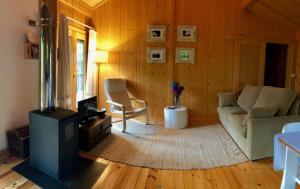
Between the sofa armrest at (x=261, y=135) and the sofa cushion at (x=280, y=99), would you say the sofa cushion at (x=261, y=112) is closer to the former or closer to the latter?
the sofa armrest at (x=261, y=135)

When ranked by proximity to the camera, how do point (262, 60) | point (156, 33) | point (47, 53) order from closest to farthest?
point (47, 53), point (156, 33), point (262, 60)

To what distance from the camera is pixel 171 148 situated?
3213 millimetres

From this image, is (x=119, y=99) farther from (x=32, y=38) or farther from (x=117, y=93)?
(x=32, y=38)

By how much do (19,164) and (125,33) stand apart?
3224 mm

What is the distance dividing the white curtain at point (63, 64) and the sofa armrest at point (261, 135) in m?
2.76

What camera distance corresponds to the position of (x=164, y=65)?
4.75 meters

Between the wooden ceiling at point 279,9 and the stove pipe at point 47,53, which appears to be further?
the wooden ceiling at point 279,9

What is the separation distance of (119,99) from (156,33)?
1.62 meters

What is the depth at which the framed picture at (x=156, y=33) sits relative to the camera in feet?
15.3

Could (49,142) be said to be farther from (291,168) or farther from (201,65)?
(201,65)

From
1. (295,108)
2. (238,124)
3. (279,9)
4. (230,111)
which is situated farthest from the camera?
(279,9)

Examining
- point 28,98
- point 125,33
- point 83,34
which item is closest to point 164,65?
point 125,33

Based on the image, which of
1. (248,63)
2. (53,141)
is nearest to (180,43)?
(248,63)

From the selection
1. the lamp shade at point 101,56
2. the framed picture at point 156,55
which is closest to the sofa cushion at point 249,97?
the framed picture at point 156,55
